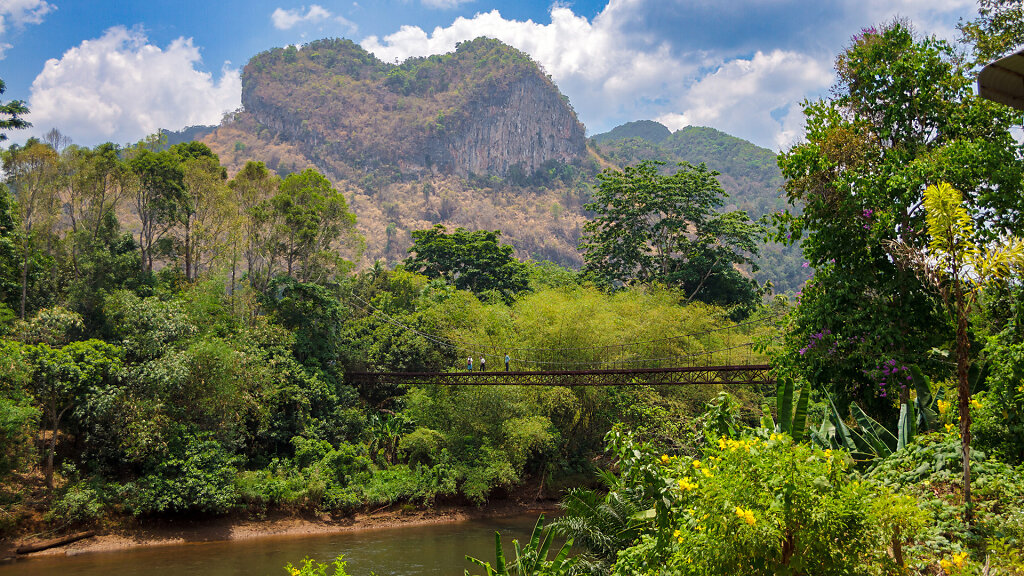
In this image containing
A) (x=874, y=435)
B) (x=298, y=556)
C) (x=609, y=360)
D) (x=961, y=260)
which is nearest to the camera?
(x=961, y=260)

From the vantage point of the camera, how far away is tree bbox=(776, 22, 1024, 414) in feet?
20.9

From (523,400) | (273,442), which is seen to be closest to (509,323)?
(523,400)

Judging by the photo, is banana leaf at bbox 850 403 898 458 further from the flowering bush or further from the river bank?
the river bank

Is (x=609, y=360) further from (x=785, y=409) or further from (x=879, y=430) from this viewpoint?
(x=785, y=409)

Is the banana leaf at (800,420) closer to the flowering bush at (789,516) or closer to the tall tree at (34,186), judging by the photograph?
the flowering bush at (789,516)

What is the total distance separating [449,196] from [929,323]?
67.1 metres

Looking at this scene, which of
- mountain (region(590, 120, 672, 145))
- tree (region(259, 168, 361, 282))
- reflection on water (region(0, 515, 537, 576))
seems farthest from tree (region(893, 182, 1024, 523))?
mountain (region(590, 120, 672, 145))

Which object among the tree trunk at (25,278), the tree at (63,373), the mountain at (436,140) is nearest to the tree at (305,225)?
the tree trunk at (25,278)

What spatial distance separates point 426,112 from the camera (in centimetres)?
7900

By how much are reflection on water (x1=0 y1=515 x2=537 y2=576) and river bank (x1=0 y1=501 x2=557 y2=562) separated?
0.74 feet

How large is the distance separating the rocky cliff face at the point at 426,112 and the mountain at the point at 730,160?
14344 millimetres

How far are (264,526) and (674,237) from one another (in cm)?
1719

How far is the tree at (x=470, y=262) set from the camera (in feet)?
87.8

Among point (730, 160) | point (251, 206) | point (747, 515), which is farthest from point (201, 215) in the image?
point (730, 160)
